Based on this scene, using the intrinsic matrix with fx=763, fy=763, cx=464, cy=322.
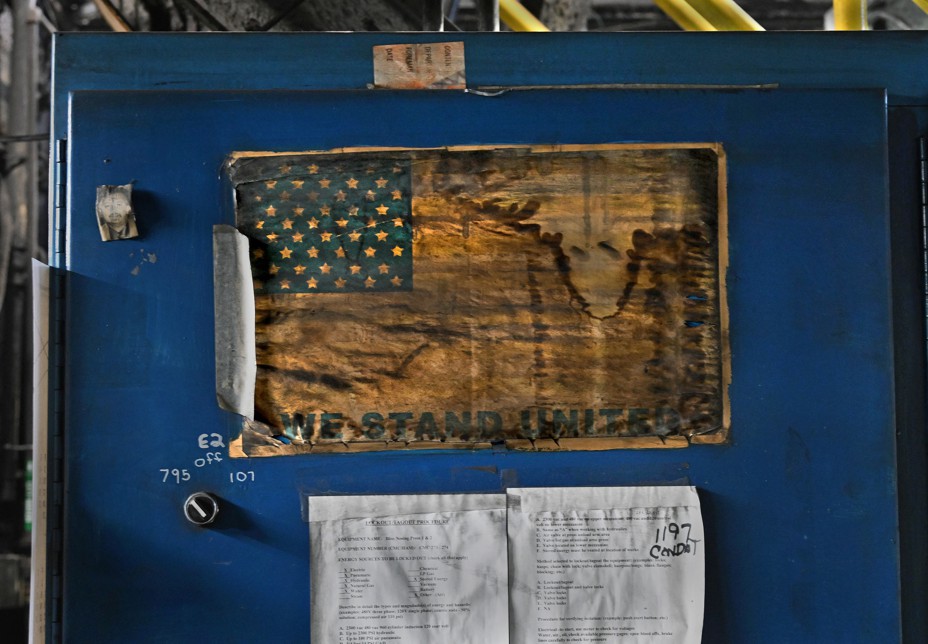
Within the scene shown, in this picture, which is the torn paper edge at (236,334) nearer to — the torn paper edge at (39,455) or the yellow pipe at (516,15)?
the torn paper edge at (39,455)

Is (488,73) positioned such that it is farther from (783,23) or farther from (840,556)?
(783,23)

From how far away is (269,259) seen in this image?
1004mm

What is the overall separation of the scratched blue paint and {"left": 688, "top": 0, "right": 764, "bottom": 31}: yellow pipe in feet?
1.08

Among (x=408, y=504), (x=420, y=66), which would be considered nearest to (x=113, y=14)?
(x=420, y=66)

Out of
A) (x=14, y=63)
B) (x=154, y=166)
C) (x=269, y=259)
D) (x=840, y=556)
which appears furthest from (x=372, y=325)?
(x=14, y=63)

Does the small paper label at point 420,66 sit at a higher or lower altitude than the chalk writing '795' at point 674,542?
higher

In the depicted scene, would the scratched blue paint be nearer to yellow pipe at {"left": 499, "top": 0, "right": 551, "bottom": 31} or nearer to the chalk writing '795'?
the chalk writing '795'

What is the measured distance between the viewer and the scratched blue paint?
992 millimetres

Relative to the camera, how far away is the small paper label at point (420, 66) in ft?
3.36

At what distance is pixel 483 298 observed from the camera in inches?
39.2

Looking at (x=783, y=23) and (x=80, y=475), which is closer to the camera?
(x=80, y=475)

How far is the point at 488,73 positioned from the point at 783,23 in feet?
6.65

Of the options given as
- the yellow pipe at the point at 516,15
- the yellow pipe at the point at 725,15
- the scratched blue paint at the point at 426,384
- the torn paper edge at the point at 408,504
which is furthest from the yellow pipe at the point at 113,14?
the yellow pipe at the point at 725,15

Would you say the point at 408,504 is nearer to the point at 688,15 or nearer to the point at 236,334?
the point at 236,334
